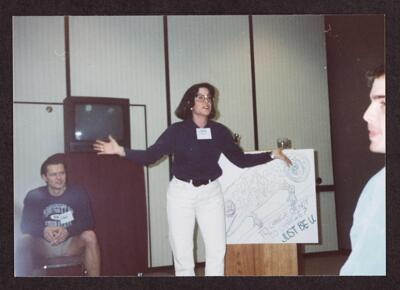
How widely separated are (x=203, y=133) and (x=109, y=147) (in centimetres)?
67

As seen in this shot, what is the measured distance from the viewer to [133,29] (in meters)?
Result: 3.13

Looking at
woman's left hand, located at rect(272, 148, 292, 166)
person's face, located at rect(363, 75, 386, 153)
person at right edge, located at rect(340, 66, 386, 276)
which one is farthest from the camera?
woman's left hand, located at rect(272, 148, 292, 166)

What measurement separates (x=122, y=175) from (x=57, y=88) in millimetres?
808

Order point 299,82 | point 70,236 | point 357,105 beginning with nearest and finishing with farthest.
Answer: point 70,236 → point 357,105 → point 299,82

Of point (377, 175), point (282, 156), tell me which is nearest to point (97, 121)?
point (282, 156)

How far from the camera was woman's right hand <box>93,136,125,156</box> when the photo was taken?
2.88 meters

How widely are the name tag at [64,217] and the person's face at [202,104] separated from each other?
113cm

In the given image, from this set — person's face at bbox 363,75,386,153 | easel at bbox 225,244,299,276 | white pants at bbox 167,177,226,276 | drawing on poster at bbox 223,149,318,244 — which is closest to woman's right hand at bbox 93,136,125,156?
white pants at bbox 167,177,226,276

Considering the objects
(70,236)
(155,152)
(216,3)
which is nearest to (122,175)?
(155,152)

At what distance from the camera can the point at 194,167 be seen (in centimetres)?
281

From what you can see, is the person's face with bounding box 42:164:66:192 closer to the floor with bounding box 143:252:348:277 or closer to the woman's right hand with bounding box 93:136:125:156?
the woman's right hand with bounding box 93:136:125:156

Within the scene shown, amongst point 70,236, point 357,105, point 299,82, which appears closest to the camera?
point 70,236

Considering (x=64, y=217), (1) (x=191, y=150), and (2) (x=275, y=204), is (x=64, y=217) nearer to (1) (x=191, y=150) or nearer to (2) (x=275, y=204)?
(1) (x=191, y=150)

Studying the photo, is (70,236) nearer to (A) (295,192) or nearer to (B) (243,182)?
(B) (243,182)
